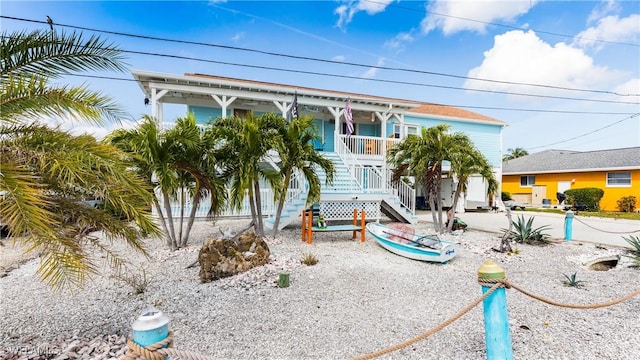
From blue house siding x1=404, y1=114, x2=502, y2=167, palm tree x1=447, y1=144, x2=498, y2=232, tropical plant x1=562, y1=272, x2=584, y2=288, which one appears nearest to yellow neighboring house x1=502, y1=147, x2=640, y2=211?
blue house siding x1=404, y1=114, x2=502, y2=167

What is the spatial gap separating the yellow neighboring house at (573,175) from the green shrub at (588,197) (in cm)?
64

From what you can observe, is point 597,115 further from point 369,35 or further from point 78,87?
point 78,87

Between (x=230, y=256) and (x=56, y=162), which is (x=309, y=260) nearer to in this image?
(x=230, y=256)

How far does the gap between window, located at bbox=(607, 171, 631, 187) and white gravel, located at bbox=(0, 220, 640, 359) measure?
18.7 metres

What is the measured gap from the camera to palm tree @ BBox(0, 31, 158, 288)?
2.23 metres

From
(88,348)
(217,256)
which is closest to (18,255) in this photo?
(217,256)

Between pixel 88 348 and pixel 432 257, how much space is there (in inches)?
240

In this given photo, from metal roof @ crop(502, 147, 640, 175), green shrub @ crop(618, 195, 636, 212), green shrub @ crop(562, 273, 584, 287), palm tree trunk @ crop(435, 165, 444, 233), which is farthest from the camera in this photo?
metal roof @ crop(502, 147, 640, 175)

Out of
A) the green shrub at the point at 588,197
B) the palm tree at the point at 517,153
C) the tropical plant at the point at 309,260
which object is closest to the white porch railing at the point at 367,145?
the tropical plant at the point at 309,260

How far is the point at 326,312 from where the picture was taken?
4199 mm

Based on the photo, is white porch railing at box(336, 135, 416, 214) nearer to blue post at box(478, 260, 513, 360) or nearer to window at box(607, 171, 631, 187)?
blue post at box(478, 260, 513, 360)

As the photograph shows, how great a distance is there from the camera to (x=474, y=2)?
11.7 m

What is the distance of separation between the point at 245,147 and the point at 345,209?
456 cm

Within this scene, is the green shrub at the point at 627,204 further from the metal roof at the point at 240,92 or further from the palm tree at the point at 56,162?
the palm tree at the point at 56,162
